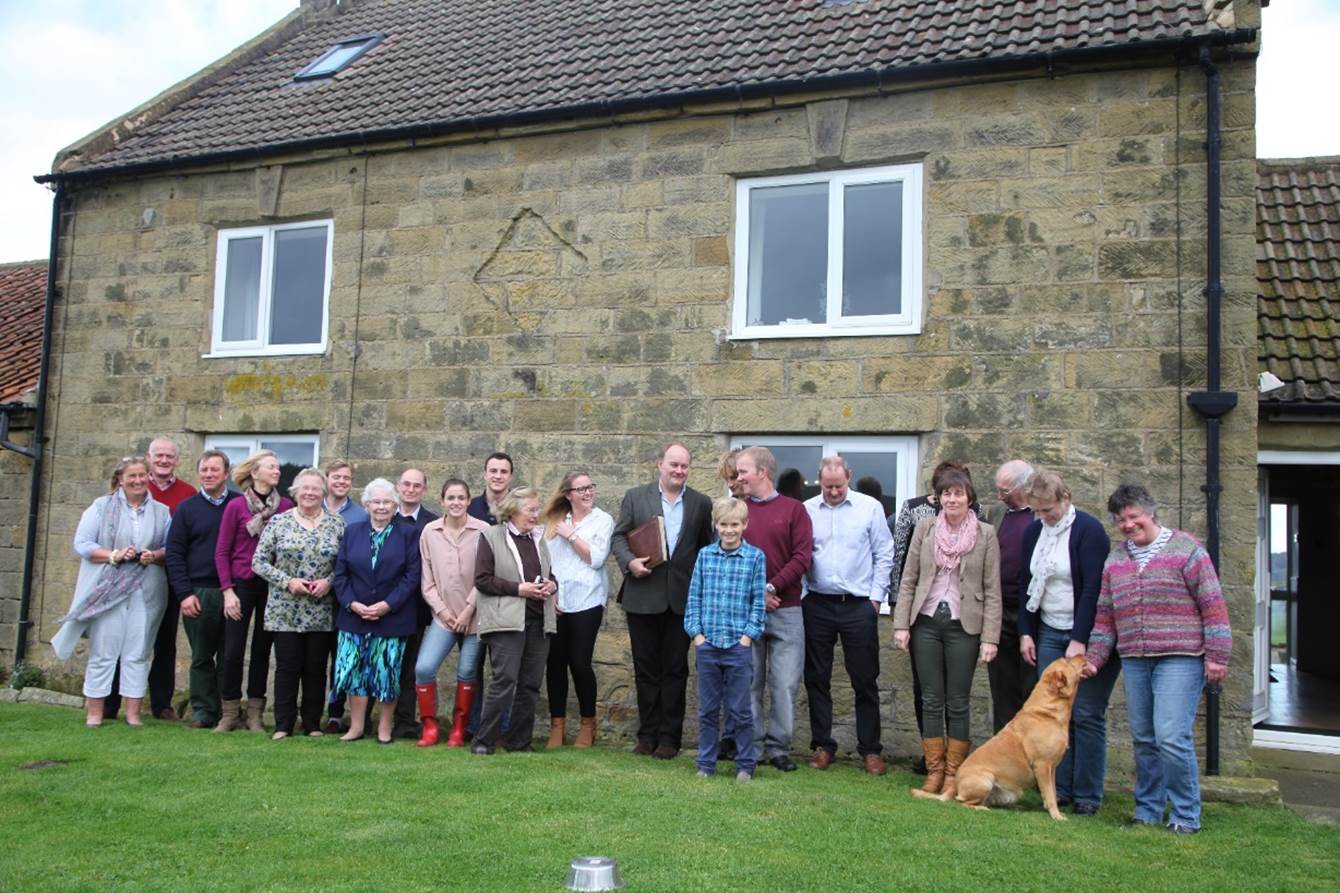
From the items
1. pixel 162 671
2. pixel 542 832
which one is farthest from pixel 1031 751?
pixel 162 671

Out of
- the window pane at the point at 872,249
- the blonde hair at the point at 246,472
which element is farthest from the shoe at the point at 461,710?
the window pane at the point at 872,249

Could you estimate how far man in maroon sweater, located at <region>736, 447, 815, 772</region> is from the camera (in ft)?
25.0

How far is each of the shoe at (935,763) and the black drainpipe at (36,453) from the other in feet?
29.9

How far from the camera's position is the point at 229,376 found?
11328 millimetres

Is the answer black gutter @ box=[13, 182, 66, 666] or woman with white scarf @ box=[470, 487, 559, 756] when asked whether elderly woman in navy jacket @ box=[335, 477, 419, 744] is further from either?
black gutter @ box=[13, 182, 66, 666]

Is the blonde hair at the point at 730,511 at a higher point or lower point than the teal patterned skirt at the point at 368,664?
higher

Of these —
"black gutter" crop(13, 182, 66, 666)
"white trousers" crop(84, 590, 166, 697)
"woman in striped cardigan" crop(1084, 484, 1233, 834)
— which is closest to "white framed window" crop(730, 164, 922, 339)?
"woman in striped cardigan" crop(1084, 484, 1233, 834)

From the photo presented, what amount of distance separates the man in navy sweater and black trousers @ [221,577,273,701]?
0.61 feet

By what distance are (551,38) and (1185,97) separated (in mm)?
6094

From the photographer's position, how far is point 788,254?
31.3 feet

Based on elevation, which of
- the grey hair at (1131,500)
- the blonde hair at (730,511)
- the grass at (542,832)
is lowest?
the grass at (542,832)

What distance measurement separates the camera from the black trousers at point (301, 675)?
838 cm

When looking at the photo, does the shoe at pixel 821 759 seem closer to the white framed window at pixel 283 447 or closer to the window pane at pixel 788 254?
the window pane at pixel 788 254

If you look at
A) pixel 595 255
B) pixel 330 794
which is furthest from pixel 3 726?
A: pixel 595 255
